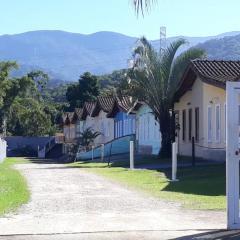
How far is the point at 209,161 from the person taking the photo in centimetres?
2848

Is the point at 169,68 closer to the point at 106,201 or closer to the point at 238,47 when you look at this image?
the point at 106,201

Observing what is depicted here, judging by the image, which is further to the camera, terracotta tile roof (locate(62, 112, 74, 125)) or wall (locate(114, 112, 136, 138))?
terracotta tile roof (locate(62, 112, 74, 125))

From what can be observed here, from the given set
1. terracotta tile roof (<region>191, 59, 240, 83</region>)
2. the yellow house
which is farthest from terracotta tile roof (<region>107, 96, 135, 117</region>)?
terracotta tile roof (<region>191, 59, 240, 83</region>)

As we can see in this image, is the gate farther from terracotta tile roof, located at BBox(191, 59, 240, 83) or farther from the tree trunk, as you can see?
the tree trunk

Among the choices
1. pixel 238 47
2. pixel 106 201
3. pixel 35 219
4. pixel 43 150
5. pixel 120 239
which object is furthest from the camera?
Answer: pixel 238 47

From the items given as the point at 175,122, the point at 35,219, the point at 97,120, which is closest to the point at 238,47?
the point at 97,120

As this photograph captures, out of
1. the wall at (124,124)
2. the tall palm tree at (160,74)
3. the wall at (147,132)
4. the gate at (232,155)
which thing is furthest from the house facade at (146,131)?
the gate at (232,155)

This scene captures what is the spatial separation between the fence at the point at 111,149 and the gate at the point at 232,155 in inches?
1315

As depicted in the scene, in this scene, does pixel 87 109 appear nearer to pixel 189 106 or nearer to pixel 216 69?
pixel 189 106

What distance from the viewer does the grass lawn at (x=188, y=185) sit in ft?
49.0

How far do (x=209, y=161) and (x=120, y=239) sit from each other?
19.1 metres

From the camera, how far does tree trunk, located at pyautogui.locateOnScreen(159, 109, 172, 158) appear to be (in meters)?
34.3

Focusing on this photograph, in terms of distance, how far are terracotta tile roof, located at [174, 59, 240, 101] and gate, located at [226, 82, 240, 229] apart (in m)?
16.5

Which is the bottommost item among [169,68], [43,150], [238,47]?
[43,150]
